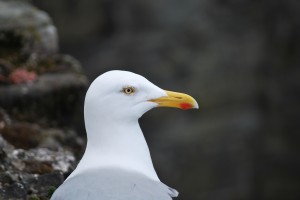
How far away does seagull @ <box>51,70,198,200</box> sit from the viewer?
3277 millimetres

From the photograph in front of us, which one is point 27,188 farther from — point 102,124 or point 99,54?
point 99,54

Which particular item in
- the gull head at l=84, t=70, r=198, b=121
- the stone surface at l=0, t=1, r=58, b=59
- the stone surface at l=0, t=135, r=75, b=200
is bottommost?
the stone surface at l=0, t=135, r=75, b=200

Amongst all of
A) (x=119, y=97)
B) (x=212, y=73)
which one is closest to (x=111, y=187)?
(x=119, y=97)

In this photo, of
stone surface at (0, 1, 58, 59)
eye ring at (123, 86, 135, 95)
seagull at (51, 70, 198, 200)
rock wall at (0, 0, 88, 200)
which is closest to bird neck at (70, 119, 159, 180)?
seagull at (51, 70, 198, 200)

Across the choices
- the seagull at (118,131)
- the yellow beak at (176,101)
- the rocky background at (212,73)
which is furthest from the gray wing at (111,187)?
the rocky background at (212,73)

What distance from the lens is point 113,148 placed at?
3.39m

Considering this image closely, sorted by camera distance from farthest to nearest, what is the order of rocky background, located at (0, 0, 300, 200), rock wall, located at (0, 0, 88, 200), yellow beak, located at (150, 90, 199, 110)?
rocky background, located at (0, 0, 300, 200) < rock wall, located at (0, 0, 88, 200) < yellow beak, located at (150, 90, 199, 110)

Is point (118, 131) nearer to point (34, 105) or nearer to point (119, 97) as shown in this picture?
point (119, 97)

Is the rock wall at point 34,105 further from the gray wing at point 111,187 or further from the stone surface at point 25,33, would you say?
the gray wing at point 111,187

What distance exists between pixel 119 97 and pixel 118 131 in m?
0.14

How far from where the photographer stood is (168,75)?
29.2ft

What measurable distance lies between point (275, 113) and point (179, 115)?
1.23 m

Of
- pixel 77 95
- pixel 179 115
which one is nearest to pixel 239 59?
pixel 179 115

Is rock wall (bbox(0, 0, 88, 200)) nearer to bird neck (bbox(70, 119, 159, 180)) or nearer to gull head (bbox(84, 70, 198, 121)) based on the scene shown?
bird neck (bbox(70, 119, 159, 180))
